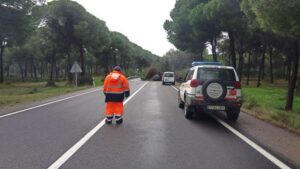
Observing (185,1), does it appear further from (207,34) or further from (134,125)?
(134,125)

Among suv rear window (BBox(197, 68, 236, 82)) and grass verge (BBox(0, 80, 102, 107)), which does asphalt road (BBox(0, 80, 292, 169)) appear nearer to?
suv rear window (BBox(197, 68, 236, 82))

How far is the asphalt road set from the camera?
5969 millimetres

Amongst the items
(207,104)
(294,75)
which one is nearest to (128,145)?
(207,104)

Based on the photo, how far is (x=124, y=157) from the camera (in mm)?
6395

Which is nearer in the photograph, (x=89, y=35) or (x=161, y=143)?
(x=161, y=143)

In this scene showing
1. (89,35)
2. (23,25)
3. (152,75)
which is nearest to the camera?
(23,25)

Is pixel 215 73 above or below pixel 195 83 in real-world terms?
above

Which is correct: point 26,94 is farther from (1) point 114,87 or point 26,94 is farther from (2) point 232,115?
(2) point 232,115

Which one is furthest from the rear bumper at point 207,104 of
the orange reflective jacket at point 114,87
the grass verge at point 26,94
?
the grass verge at point 26,94

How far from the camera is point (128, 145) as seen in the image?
748 centimetres

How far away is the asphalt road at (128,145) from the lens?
5.97 meters

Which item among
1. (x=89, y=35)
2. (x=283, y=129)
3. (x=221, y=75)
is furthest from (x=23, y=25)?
(x=283, y=129)

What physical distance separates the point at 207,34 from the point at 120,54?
55.0m

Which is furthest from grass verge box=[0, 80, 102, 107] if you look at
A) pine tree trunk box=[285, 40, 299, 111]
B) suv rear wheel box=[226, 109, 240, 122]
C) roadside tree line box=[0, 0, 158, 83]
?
pine tree trunk box=[285, 40, 299, 111]
